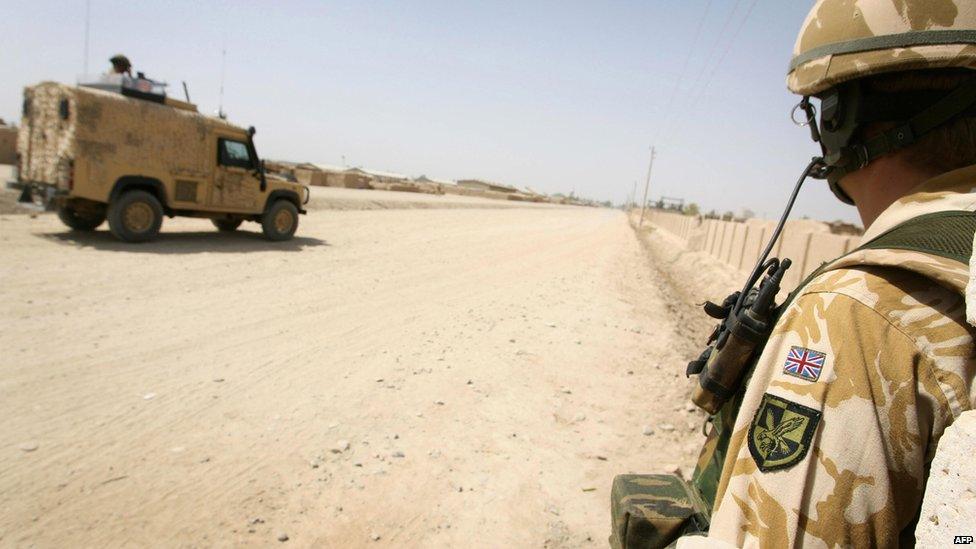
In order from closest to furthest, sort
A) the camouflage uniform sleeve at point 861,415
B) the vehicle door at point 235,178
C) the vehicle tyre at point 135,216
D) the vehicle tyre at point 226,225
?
the camouflage uniform sleeve at point 861,415 → the vehicle tyre at point 135,216 → the vehicle door at point 235,178 → the vehicle tyre at point 226,225

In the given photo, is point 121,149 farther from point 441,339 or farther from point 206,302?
point 441,339

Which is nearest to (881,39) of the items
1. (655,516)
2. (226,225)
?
(655,516)

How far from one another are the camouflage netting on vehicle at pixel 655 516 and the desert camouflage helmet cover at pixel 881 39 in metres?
1.03

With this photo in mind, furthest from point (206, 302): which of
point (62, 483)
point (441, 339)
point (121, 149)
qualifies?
point (121, 149)

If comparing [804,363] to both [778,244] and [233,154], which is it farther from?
[233,154]

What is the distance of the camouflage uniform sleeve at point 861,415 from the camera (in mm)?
836

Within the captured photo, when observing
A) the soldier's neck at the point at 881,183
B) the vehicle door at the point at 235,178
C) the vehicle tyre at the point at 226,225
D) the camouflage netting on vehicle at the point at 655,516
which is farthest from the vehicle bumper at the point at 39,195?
the soldier's neck at the point at 881,183

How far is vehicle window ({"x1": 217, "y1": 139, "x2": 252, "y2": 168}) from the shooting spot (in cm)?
938

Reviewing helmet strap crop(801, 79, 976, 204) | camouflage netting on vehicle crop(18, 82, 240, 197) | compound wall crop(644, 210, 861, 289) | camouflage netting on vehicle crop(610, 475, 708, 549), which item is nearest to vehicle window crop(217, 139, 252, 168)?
camouflage netting on vehicle crop(18, 82, 240, 197)

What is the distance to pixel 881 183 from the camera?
3.84ft

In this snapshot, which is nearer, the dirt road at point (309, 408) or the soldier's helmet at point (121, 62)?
the dirt road at point (309, 408)

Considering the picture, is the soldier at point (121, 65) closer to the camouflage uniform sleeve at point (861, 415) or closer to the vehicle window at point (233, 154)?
the vehicle window at point (233, 154)

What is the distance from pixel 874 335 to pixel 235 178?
10.3 meters

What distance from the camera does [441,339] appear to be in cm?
498
